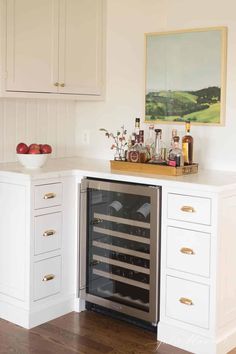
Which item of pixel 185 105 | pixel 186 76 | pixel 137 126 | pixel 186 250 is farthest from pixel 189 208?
pixel 186 76

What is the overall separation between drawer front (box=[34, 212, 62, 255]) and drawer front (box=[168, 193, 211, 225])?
29.7 inches

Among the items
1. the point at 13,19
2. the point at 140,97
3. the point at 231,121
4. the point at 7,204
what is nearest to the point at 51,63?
the point at 13,19

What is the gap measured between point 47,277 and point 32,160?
2.35 ft

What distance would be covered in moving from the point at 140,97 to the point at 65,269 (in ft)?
4.15

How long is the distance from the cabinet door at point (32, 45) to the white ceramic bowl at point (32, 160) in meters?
0.41

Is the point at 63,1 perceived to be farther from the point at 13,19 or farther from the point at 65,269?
the point at 65,269

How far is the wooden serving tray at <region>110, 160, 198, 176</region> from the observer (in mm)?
3282

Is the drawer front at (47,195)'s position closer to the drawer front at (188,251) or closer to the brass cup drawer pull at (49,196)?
the brass cup drawer pull at (49,196)

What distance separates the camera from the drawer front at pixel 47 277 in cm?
338

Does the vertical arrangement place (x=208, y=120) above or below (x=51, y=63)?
below

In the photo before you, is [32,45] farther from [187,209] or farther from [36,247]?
[187,209]

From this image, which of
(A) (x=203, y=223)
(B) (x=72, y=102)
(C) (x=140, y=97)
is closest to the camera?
(A) (x=203, y=223)

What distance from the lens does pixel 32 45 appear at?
11.5 feet

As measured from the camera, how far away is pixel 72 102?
14.0ft
